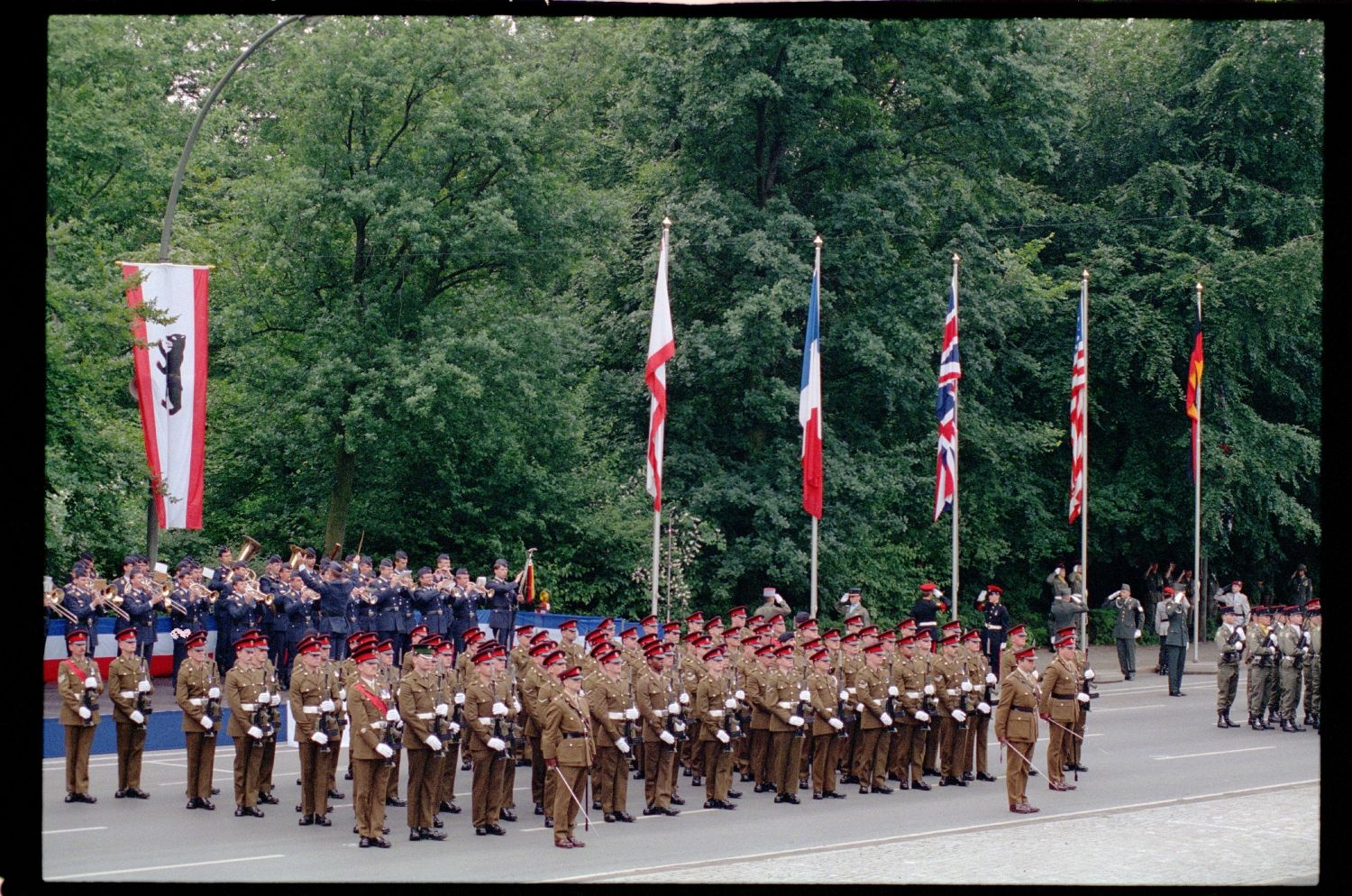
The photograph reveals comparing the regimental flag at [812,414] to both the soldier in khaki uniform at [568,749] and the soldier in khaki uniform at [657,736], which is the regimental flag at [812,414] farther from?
the soldier in khaki uniform at [568,749]

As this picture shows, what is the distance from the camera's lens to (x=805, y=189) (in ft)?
117

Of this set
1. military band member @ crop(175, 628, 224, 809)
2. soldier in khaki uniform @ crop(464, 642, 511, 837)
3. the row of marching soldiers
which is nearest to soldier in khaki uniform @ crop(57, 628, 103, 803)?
the row of marching soldiers

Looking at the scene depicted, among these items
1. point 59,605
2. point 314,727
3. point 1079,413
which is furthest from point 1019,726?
point 1079,413

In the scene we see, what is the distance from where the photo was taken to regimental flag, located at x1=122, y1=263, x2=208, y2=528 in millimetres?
20328

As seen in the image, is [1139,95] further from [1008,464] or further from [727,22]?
[727,22]

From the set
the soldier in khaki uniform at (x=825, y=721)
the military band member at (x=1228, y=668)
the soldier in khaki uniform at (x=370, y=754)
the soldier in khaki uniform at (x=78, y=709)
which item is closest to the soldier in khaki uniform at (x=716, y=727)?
the soldier in khaki uniform at (x=825, y=721)

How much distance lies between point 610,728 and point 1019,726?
4472 mm

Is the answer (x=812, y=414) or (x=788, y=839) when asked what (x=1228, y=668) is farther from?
(x=788, y=839)

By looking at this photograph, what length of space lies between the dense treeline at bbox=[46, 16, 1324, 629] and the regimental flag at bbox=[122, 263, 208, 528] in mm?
4919

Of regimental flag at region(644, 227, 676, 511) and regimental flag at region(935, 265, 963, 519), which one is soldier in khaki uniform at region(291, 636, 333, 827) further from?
regimental flag at region(935, 265, 963, 519)

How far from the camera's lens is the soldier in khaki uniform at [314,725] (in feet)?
52.3

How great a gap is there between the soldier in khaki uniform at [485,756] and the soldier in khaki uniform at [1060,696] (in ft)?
21.0

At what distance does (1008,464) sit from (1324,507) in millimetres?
28323

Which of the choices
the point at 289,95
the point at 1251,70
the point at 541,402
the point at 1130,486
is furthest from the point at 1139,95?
the point at 289,95
